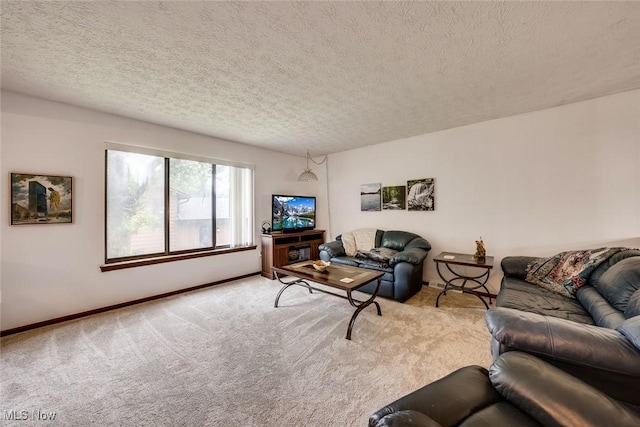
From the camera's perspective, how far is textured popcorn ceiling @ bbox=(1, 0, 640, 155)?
154 centimetres

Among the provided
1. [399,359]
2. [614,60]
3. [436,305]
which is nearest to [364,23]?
[614,60]

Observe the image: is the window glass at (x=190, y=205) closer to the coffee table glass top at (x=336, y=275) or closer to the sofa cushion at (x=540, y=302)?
the coffee table glass top at (x=336, y=275)

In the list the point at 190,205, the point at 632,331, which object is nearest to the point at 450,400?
the point at 632,331

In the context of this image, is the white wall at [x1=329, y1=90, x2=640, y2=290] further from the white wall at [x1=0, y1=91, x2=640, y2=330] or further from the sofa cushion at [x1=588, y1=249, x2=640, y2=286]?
the sofa cushion at [x1=588, y1=249, x2=640, y2=286]

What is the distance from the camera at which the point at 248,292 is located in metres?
3.71

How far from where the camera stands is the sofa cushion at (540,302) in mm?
1851

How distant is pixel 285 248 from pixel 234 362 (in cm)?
263

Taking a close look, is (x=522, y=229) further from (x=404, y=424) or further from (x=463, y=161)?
(x=404, y=424)

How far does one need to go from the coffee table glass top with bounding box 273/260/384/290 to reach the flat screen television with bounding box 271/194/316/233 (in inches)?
66.0

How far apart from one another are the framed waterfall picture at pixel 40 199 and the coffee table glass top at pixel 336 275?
2712 mm

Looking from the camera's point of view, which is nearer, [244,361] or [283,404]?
[283,404]

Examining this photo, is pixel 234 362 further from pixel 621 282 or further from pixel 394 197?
pixel 394 197

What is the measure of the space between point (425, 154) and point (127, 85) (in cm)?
415

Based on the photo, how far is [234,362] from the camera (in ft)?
6.70
